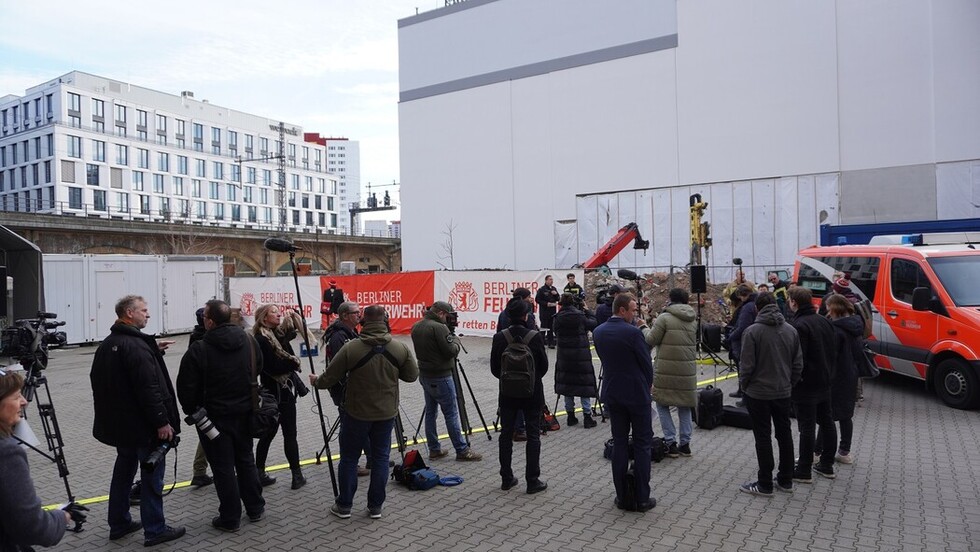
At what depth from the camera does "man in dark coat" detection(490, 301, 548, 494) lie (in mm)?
6281

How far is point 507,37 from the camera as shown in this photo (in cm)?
3869

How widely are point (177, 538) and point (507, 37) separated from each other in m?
37.1

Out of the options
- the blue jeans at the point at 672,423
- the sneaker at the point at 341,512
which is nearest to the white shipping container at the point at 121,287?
the sneaker at the point at 341,512

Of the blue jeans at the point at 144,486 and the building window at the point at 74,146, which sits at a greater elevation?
the building window at the point at 74,146

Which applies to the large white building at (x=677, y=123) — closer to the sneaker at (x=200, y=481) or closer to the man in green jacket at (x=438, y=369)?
the man in green jacket at (x=438, y=369)

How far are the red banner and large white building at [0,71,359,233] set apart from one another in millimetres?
45397

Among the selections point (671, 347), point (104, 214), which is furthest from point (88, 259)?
point (104, 214)

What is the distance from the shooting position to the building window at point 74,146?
6500cm

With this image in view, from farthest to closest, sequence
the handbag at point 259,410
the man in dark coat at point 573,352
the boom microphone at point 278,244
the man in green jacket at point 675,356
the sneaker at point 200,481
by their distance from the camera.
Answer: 1. the man in dark coat at point 573,352
2. the man in green jacket at point 675,356
3. the sneaker at point 200,481
4. the boom microphone at point 278,244
5. the handbag at point 259,410

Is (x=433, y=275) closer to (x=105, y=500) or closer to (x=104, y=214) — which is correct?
(x=105, y=500)

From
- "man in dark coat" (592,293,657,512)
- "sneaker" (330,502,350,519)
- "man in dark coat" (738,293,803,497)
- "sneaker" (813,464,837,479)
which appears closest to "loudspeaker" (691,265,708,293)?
"sneaker" (813,464,837,479)

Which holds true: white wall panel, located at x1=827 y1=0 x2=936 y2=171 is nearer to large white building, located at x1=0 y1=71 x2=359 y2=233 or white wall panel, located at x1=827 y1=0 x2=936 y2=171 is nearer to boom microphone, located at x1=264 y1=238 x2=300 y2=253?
boom microphone, located at x1=264 y1=238 x2=300 y2=253

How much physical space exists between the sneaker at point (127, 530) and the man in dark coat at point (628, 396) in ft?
13.2

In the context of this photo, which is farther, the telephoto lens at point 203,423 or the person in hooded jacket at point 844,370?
the person in hooded jacket at point 844,370
